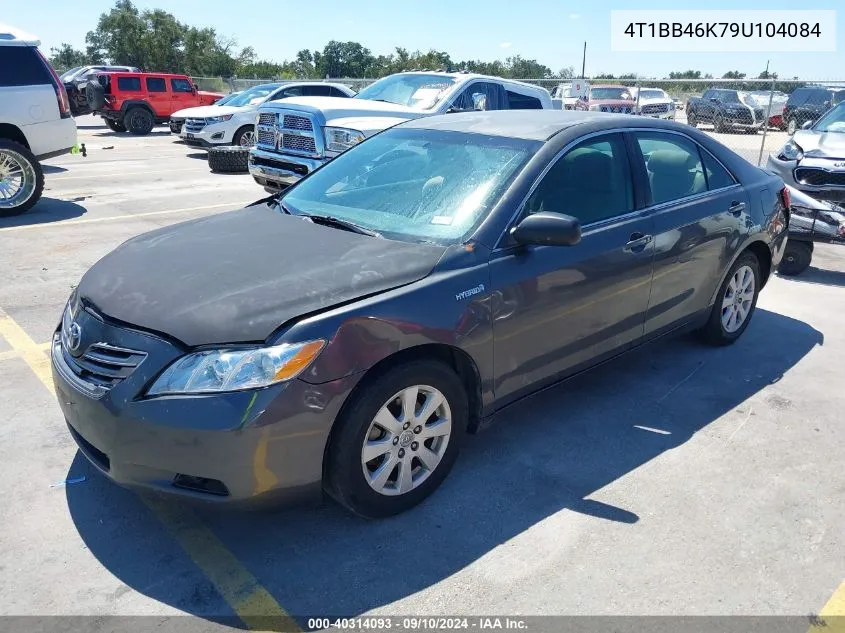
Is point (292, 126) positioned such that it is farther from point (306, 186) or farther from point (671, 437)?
point (671, 437)

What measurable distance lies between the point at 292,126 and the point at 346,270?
22.5ft

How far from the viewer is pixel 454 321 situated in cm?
312

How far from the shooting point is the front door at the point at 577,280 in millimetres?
3416

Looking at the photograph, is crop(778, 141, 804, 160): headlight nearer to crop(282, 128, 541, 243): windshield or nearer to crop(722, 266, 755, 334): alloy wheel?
crop(722, 266, 755, 334): alloy wheel

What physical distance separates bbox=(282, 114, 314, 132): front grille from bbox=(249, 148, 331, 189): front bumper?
1.32 ft

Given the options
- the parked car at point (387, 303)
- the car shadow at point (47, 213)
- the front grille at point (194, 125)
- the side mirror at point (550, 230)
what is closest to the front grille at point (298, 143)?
the car shadow at point (47, 213)

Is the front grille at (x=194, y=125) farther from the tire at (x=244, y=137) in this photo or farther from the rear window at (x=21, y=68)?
the rear window at (x=21, y=68)

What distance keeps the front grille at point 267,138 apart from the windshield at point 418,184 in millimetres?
5502

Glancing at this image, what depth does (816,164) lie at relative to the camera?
8242 millimetres

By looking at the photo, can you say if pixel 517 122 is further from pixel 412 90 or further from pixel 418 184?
pixel 412 90

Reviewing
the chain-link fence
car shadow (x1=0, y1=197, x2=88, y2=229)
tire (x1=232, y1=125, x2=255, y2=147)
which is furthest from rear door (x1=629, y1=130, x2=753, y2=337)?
tire (x1=232, y1=125, x2=255, y2=147)

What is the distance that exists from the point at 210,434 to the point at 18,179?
809 centimetres

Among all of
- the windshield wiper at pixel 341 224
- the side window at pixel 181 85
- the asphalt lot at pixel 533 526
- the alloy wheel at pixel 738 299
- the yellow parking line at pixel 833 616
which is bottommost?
the yellow parking line at pixel 833 616

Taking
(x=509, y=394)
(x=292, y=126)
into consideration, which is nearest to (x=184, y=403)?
(x=509, y=394)
